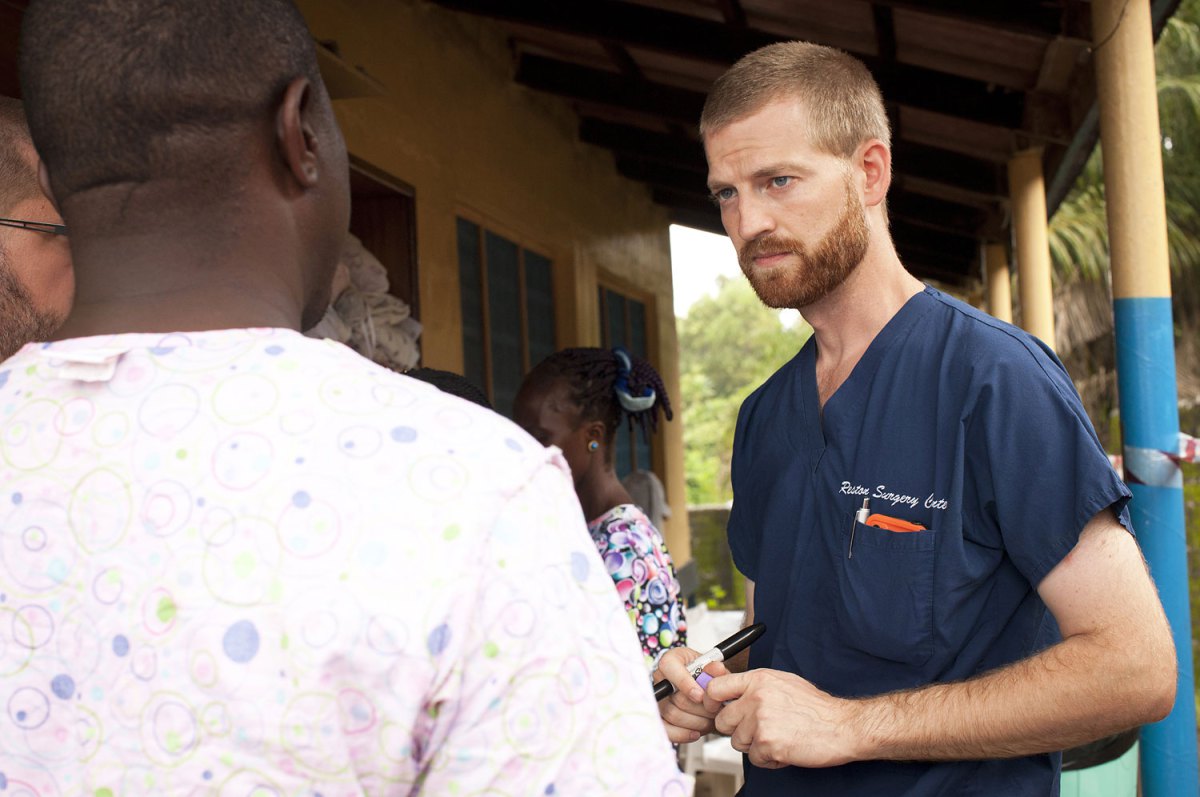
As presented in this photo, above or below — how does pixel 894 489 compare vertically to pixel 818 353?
below

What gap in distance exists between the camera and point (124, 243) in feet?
2.64

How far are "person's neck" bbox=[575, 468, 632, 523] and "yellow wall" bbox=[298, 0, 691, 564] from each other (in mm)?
1842

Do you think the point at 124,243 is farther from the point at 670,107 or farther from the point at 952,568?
the point at 670,107

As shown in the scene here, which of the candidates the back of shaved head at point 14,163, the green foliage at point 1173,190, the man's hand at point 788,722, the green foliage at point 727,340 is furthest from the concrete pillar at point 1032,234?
the green foliage at point 727,340

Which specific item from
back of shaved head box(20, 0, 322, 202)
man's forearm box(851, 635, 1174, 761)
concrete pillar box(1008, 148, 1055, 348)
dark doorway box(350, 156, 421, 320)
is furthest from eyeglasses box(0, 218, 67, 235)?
concrete pillar box(1008, 148, 1055, 348)

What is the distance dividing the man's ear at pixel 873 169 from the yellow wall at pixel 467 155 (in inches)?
102

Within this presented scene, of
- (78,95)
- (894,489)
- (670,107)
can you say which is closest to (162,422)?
(78,95)

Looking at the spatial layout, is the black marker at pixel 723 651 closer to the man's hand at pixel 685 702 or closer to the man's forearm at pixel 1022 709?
the man's hand at pixel 685 702

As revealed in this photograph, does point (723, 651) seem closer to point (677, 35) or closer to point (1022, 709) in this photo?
point (1022, 709)

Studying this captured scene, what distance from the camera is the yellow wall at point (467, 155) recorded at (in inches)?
167

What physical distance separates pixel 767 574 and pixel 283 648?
1096 mm

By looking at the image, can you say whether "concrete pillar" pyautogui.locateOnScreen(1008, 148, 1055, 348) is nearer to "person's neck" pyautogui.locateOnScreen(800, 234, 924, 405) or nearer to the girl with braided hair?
the girl with braided hair

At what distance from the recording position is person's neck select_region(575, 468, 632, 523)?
2.73m

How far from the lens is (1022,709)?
4.38ft
